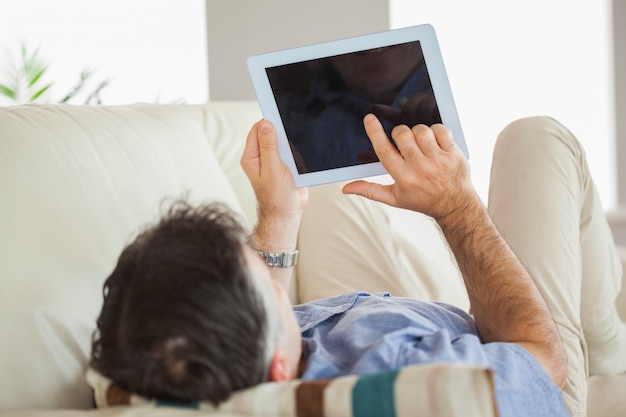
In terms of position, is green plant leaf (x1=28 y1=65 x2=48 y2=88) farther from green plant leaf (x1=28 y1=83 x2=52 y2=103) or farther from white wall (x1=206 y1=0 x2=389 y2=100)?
white wall (x1=206 y1=0 x2=389 y2=100)

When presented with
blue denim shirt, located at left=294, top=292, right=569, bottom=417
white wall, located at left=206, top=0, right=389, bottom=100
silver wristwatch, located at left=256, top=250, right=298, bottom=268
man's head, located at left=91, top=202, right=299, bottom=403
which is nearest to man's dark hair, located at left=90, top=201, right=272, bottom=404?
man's head, located at left=91, top=202, right=299, bottom=403

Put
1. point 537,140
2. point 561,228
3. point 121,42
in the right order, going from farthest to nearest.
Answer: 1. point 121,42
2. point 537,140
3. point 561,228

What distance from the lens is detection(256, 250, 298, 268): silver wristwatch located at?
1.28m

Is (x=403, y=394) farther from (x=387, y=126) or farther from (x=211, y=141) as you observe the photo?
(x=211, y=141)

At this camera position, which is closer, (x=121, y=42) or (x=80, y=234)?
(x=80, y=234)

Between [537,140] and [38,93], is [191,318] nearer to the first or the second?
[537,140]

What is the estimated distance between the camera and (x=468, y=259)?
3.65 ft

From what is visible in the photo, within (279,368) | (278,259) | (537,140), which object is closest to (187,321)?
(279,368)

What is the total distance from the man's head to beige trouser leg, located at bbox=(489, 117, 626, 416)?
70cm

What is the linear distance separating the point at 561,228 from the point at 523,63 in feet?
8.08

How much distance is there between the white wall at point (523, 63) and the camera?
3734 millimetres

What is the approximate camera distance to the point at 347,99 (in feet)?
3.74

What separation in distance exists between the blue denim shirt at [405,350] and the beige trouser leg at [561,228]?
412 mm

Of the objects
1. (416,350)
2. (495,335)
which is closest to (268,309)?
(416,350)
